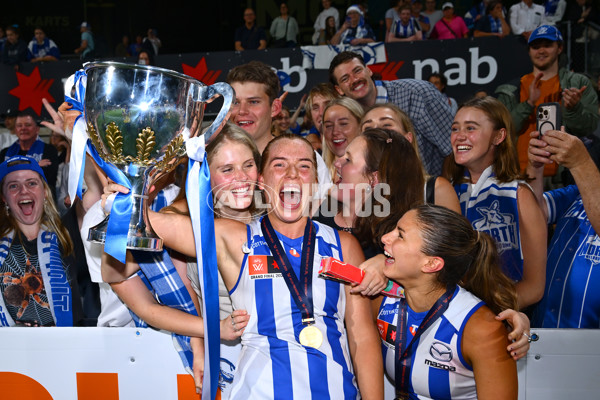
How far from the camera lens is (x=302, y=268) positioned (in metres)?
2.06

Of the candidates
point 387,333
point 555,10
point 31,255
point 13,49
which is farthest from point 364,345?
point 13,49

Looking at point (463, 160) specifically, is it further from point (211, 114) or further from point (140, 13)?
point (140, 13)

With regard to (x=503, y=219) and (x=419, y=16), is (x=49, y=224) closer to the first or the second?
(x=503, y=219)

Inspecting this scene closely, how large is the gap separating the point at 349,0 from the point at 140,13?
654 cm

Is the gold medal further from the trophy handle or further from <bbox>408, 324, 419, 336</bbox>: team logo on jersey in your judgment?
the trophy handle

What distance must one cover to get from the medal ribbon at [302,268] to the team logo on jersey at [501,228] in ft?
3.76

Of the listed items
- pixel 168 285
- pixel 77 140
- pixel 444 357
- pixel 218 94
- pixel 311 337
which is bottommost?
pixel 444 357

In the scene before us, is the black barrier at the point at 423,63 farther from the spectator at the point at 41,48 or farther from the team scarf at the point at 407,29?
the spectator at the point at 41,48

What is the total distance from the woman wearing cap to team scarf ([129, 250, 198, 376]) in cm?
93

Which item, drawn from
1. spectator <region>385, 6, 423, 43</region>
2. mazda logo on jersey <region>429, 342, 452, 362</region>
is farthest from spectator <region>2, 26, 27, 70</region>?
mazda logo on jersey <region>429, 342, 452, 362</region>

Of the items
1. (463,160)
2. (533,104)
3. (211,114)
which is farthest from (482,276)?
(211,114)

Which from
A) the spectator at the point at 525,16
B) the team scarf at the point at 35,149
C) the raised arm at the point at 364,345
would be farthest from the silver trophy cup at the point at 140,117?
the spectator at the point at 525,16

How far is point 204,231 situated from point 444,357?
0.94m

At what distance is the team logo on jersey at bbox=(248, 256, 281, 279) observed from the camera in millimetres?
2039
